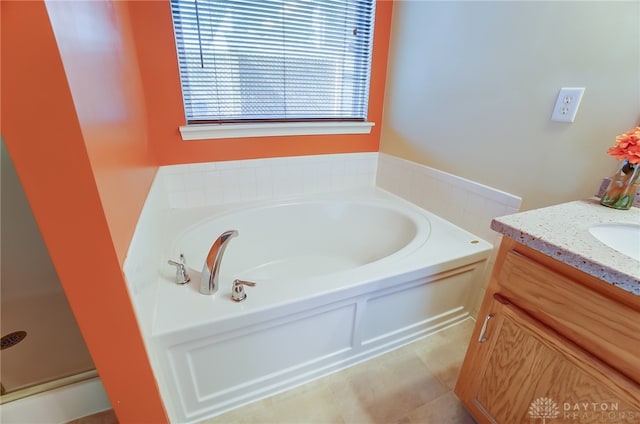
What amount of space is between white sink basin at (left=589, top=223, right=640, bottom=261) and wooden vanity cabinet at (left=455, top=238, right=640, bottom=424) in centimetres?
26

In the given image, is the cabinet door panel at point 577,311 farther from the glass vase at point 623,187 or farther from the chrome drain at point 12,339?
the chrome drain at point 12,339

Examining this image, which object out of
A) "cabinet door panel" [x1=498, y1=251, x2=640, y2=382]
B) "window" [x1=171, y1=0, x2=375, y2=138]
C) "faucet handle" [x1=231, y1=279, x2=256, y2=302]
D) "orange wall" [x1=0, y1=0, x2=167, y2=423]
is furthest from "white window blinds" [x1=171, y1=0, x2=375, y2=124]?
"cabinet door panel" [x1=498, y1=251, x2=640, y2=382]

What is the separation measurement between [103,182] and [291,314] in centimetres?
72

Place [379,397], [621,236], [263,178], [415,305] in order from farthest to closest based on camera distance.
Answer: [263,178] < [415,305] < [379,397] < [621,236]

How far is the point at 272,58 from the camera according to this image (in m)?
1.61

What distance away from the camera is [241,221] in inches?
67.9

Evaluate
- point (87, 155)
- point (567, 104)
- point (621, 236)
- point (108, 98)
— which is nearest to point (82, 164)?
point (87, 155)

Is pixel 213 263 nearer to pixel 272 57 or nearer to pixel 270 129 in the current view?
pixel 270 129

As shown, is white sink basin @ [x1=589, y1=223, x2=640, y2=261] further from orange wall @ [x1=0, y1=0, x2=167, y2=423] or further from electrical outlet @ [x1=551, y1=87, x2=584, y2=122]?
orange wall @ [x1=0, y1=0, x2=167, y2=423]

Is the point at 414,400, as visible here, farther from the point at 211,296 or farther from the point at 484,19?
the point at 484,19

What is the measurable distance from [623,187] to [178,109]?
76.2 inches

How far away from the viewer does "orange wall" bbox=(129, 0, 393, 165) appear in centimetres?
138

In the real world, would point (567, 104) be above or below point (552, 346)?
above

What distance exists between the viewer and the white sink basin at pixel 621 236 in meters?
0.80
